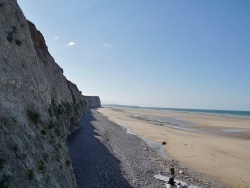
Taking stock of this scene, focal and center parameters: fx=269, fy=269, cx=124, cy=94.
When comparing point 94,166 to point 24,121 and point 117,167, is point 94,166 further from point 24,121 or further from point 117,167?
point 24,121

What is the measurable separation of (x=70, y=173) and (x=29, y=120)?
4.34 meters

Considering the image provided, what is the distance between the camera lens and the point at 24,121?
51.3 ft

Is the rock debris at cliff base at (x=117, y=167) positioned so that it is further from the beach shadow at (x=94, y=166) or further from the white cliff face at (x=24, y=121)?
the white cliff face at (x=24, y=121)

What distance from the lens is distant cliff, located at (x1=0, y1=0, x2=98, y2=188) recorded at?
12.9 meters

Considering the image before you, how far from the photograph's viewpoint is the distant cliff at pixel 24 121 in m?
12.9

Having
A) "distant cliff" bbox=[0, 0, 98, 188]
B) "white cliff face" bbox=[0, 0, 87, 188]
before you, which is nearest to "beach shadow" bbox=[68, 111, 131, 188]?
"white cliff face" bbox=[0, 0, 87, 188]

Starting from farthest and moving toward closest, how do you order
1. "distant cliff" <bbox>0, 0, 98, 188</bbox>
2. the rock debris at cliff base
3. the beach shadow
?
the rock debris at cliff base, the beach shadow, "distant cliff" <bbox>0, 0, 98, 188</bbox>

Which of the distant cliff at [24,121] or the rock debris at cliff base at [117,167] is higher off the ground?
the distant cliff at [24,121]

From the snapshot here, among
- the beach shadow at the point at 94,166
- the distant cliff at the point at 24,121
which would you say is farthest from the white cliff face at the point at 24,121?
the beach shadow at the point at 94,166

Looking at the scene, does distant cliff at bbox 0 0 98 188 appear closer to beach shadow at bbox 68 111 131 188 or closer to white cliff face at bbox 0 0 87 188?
white cliff face at bbox 0 0 87 188

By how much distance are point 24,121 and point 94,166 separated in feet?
36.7

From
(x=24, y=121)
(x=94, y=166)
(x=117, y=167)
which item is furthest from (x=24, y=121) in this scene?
(x=117, y=167)

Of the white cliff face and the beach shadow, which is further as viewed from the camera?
the beach shadow

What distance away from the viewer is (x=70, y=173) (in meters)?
17.5
